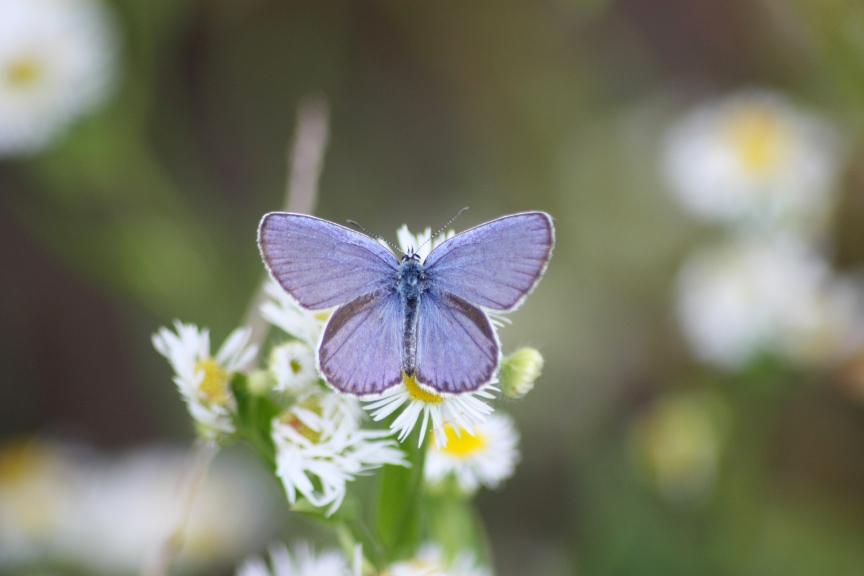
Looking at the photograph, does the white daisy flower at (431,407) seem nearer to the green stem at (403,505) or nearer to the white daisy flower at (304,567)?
the green stem at (403,505)

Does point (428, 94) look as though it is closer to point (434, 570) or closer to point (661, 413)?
point (661, 413)

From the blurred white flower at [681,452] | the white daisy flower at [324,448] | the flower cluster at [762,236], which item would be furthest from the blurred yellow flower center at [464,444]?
the flower cluster at [762,236]

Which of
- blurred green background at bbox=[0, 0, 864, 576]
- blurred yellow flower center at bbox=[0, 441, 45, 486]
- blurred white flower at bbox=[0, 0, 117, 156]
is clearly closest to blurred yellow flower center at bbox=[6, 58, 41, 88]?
blurred white flower at bbox=[0, 0, 117, 156]

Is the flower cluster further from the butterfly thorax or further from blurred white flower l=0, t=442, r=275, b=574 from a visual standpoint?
blurred white flower l=0, t=442, r=275, b=574

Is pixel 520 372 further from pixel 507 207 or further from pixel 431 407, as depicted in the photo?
pixel 507 207

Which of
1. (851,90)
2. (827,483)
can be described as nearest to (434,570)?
(827,483)
